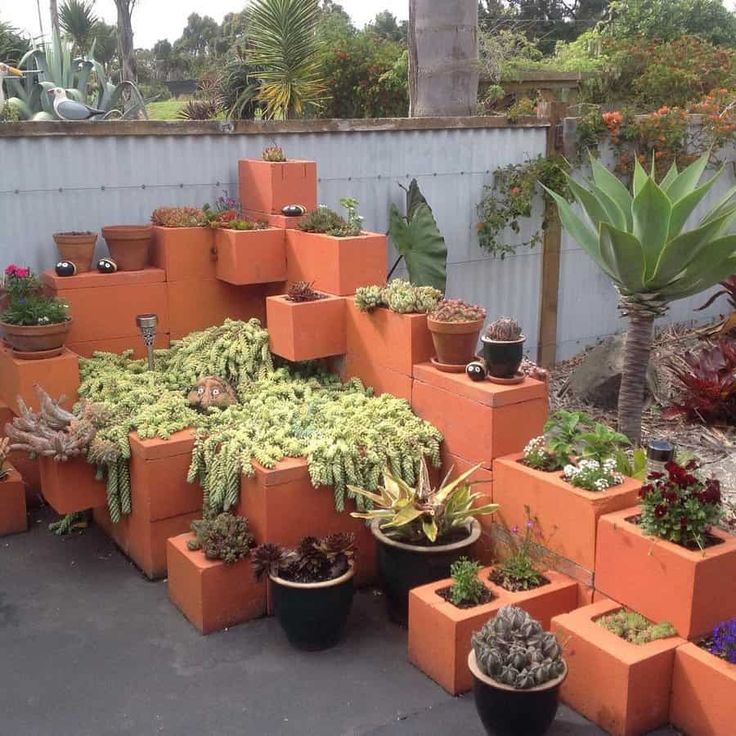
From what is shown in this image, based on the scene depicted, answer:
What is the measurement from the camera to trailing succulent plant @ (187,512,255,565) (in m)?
5.04

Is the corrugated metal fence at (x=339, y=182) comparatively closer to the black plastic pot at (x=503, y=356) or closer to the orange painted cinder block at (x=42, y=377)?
the orange painted cinder block at (x=42, y=377)

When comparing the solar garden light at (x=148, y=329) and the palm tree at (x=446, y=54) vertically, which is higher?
the palm tree at (x=446, y=54)

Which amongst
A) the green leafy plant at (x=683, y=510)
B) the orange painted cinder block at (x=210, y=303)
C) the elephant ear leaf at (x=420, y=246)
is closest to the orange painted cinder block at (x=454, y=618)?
the green leafy plant at (x=683, y=510)

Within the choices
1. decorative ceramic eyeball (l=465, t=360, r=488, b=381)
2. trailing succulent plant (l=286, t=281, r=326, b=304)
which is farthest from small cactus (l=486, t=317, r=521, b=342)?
trailing succulent plant (l=286, t=281, r=326, b=304)

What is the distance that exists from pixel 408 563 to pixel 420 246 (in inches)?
152

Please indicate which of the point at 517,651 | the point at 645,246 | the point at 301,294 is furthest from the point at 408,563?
the point at 645,246

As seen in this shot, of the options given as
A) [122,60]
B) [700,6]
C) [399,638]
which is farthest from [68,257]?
[122,60]

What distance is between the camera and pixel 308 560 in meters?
4.87

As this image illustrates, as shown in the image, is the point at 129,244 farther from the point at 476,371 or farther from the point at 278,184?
the point at 476,371

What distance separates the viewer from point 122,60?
82.9 ft

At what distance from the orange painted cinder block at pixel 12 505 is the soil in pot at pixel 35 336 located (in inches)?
33.7

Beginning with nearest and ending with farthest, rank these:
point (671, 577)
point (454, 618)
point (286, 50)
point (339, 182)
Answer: point (671, 577) < point (454, 618) < point (339, 182) < point (286, 50)

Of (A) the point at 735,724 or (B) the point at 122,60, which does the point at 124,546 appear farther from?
(B) the point at 122,60

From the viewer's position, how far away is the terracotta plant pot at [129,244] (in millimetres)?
6637
